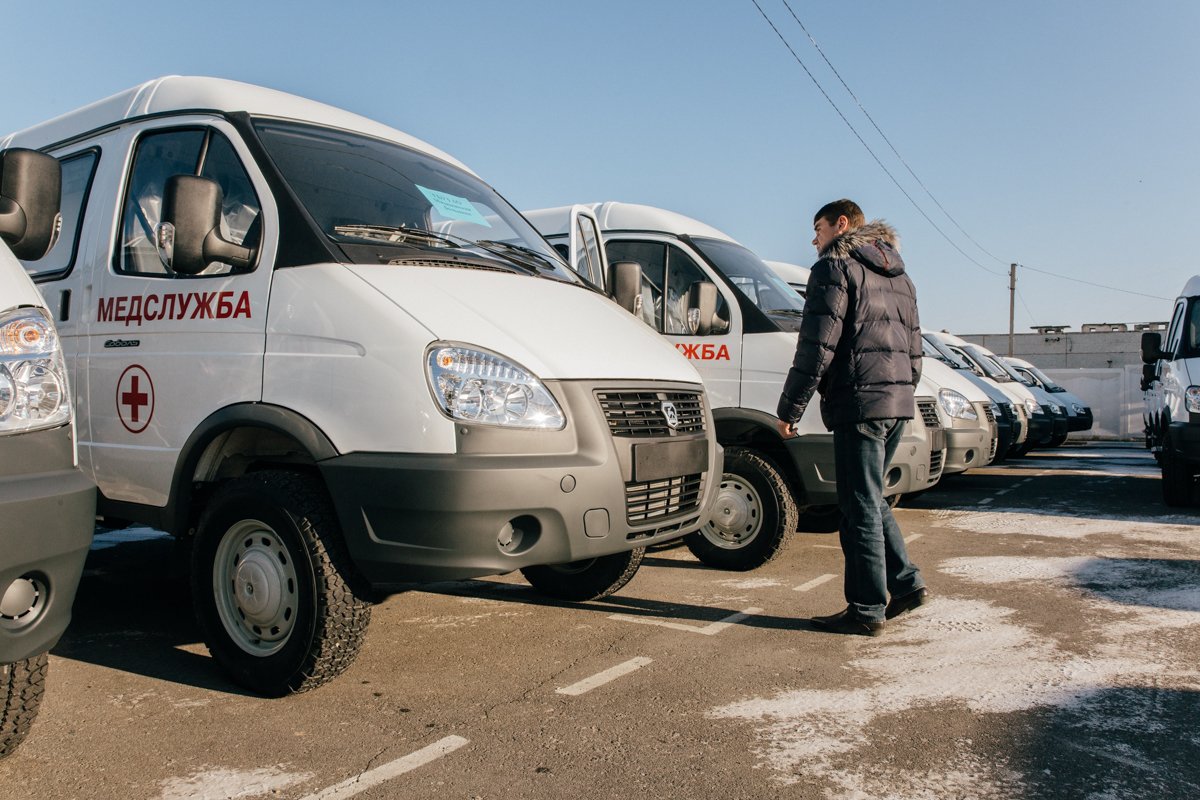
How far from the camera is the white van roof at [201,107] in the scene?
421 centimetres

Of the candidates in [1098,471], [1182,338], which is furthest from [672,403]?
[1098,471]

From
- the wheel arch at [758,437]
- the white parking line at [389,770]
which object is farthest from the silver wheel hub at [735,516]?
the white parking line at [389,770]

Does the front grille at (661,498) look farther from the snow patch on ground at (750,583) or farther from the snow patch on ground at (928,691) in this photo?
the snow patch on ground at (750,583)

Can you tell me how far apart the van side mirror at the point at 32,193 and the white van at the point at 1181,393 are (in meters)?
8.57

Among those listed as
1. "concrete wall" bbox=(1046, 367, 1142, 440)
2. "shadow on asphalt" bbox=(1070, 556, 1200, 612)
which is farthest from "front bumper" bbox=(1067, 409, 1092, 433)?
"shadow on asphalt" bbox=(1070, 556, 1200, 612)

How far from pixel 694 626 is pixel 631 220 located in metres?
3.26

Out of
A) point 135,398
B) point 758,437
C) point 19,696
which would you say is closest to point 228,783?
point 19,696

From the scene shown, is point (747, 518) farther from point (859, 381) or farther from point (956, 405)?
point (956, 405)

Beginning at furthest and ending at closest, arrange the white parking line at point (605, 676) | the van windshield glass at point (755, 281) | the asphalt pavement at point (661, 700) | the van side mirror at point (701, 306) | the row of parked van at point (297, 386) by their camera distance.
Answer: the van windshield glass at point (755, 281) → the van side mirror at point (701, 306) → the white parking line at point (605, 676) → the row of parked van at point (297, 386) → the asphalt pavement at point (661, 700)

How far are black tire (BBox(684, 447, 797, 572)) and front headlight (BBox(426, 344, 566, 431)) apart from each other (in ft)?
8.60

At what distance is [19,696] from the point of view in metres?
2.83

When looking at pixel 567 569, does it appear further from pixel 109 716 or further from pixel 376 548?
pixel 109 716

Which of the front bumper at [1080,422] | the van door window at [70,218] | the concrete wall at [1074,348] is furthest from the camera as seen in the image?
the concrete wall at [1074,348]

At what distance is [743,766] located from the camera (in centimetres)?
297
